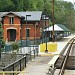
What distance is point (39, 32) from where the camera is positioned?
248 ft

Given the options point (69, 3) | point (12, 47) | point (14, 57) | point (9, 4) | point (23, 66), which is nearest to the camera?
point (23, 66)

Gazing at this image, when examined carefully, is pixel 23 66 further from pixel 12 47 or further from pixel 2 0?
pixel 2 0

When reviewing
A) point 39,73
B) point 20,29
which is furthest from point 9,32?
point 39,73

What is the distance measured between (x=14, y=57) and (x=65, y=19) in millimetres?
124928

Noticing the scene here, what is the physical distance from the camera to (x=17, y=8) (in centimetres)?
10194

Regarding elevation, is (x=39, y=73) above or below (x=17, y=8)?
below

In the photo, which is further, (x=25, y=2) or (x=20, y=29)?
(x=25, y=2)

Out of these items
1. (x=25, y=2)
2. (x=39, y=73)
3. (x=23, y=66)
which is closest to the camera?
(x=39, y=73)

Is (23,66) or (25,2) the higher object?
(25,2)

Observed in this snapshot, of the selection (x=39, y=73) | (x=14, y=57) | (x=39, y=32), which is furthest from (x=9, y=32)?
(x=39, y=73)

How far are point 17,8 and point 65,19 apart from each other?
52.1m

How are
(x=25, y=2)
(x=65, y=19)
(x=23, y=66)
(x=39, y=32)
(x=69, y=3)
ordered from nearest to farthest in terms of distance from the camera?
1. (x=23, y=66)
2. (x=39, y=32)
3. (x=25, y=2)
4. (x=65, y=19)
5. (x=69, y=3)

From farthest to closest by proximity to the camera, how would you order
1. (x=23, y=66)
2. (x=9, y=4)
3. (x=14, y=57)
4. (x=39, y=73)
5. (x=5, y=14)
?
(x=9, y=4) → (x=5, y=14) → (x=14, y=57) → (x=23, y=66) → (x=39, y=73)

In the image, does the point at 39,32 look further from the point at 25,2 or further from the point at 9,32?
the point at 25,2
